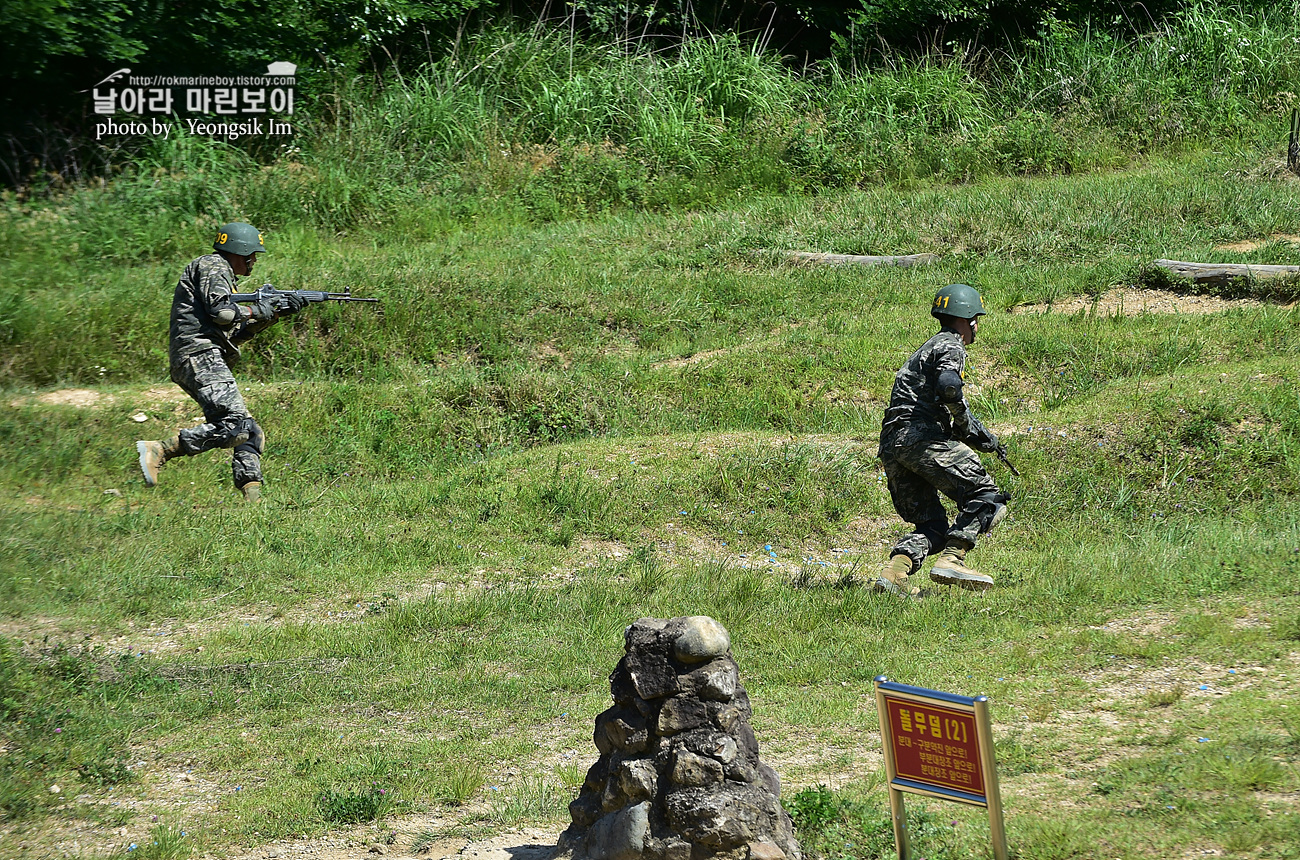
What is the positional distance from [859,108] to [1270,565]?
39.0 ft

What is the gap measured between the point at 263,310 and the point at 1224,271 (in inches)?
346

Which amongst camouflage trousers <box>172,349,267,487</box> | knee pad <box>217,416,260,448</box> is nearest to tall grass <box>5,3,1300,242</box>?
camouflage trousers <box>172,349,267,487</box>

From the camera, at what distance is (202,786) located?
532 cm

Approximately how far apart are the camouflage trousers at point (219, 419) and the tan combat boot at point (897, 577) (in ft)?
15.9

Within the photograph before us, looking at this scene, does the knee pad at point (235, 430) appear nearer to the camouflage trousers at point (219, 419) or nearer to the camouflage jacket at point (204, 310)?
the camouflage trousers at point (219, 419)

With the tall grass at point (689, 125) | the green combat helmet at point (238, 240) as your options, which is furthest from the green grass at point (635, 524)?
the green combat helmet at point (238, 240)

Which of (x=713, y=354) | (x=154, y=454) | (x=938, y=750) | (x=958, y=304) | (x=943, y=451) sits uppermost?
(x=958, y=304)

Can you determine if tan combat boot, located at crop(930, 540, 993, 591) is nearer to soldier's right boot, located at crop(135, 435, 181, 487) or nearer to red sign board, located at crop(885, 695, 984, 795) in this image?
red sign board, located at crop(885, 695, 984, 795)

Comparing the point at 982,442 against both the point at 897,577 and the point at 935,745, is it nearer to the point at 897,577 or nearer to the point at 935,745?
the point at 897,577

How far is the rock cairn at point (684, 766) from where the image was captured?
400cm

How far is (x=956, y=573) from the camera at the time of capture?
709cm

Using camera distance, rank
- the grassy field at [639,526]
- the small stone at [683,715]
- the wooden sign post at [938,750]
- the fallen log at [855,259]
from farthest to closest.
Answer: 1. the fallen log at [855,259]
2. the grassy field at [639,526]
3. the small stone at [683,715]
4. the wooden sign post at [938,750]

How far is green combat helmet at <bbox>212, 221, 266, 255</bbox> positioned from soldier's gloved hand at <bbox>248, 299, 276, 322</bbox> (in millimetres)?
440

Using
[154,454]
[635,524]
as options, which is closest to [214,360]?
[154,454]
